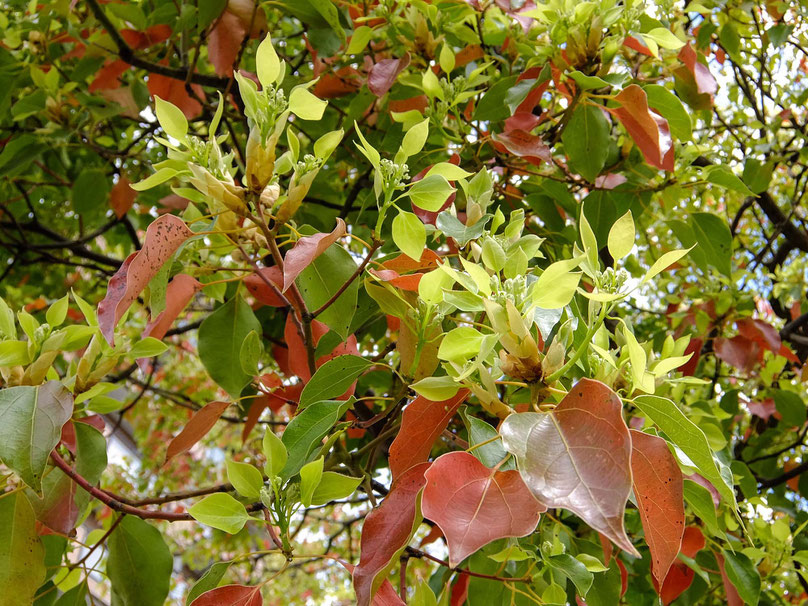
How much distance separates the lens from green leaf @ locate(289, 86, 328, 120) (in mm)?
711

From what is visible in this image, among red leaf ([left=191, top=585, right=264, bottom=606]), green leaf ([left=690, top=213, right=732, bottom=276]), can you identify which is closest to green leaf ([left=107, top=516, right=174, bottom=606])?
red leaf ([left=191, top=585, right=264, bottom=606])

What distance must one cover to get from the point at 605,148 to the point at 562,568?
71cm

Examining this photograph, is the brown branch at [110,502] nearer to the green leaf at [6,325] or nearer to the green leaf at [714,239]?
the green leaf at [6,325]

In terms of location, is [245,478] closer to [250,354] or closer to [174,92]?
[250,354]

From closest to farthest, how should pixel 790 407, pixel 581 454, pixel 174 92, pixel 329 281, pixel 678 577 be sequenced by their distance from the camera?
pixel 581 454 < pixel 329 281 < pixel 678 577 < pixel 174 92 < pixel 790 407

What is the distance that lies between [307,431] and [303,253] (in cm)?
19

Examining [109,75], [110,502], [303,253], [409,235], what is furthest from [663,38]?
[109,75]

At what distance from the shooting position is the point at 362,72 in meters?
1.58

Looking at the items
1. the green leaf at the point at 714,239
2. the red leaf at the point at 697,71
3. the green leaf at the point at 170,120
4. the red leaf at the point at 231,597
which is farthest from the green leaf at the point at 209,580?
the red leaf at the point at 697,71

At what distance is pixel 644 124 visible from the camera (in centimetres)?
106

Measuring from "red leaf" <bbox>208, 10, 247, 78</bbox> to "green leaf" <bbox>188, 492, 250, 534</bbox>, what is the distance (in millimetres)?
933

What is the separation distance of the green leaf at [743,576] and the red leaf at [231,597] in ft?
2.50

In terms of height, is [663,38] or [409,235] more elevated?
[663,38]

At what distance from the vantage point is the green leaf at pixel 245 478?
0.72 metres
